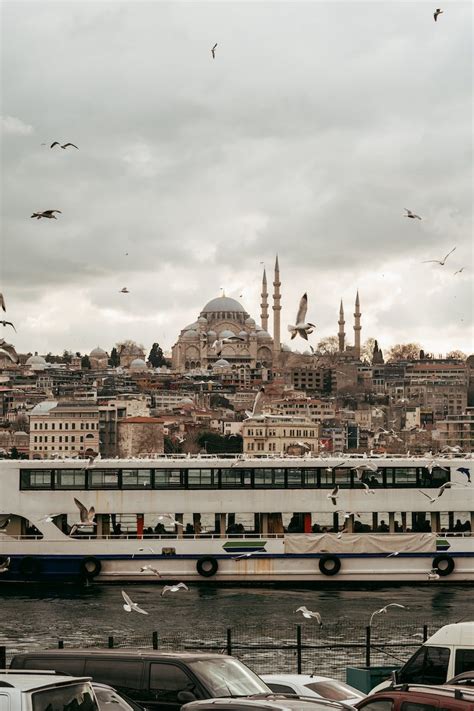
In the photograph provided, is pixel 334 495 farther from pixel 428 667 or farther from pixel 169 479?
pixel 428 667

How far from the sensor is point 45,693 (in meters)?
8.38

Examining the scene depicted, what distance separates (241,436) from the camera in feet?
466

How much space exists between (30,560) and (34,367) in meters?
160

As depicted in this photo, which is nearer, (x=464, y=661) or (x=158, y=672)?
(x=158, y=672)

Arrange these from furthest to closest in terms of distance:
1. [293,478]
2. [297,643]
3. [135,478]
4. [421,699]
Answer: [293,478]
[135,478]
[297,643]
[421,699]

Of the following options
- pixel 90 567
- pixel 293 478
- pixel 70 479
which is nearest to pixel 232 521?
pixel 293 478

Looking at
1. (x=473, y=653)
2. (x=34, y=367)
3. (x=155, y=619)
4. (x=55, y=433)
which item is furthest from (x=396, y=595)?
(x=34, y=367)

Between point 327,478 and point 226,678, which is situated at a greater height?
point 327,478

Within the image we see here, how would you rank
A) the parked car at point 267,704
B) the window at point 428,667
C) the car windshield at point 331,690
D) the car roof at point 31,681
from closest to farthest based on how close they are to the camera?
the car roof at point 31,681
the parked car at point 267,704
the car windshield at point 331,690
the window at point 428,667

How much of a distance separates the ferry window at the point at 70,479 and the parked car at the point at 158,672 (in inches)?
836

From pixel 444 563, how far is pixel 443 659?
1961cm

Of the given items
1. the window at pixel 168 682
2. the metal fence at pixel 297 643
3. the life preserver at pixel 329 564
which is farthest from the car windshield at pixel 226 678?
the life preserver at pixel 329 564

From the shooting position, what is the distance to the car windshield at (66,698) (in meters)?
8.33

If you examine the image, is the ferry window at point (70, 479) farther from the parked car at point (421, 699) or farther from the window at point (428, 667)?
the parked car at point (421, 699)
